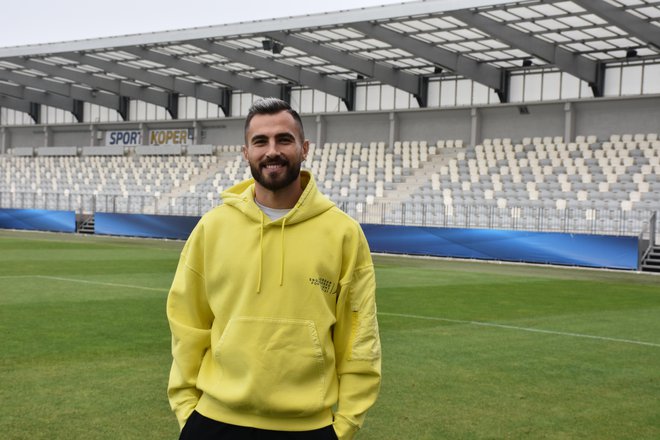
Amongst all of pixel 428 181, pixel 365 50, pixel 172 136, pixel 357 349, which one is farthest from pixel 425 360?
pixel 172 136

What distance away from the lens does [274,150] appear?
11.7 ft

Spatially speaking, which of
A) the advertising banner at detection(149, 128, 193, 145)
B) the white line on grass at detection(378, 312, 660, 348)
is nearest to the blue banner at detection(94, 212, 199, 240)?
the advertising banner at detection(149, 128, 193, 145)

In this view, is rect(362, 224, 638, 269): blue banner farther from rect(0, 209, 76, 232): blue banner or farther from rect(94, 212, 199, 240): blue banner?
rect(0, 209, 76, 232): blue banner

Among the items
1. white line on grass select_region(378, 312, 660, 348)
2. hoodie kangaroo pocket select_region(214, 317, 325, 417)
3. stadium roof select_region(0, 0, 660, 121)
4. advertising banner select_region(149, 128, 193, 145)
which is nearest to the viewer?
hoodie kangaroo pocket select_region(214, 317, 325, 417)

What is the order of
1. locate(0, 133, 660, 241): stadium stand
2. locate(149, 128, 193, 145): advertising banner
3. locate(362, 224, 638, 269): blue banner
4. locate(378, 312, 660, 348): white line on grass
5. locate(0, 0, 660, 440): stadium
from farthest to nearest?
locate(149, 128, 193, 145): advertising banner < locate(0, 133, 660, 241): stadium stand < locate(362, 224, 638, 269): blue banner < locate(378, 312, 660, 348): white line on grass < locate(0, 0, 660, 440): stadium

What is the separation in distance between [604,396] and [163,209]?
37988mm

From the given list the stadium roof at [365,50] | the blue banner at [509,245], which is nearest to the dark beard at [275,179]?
the blue banner at [509,245]

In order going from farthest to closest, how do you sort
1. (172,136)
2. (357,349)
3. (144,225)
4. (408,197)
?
(172,136), (408,197), (144,225), (357,349)

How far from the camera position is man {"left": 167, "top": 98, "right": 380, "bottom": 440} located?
3502 millimetres

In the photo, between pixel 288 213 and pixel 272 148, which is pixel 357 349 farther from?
pixel 272 148

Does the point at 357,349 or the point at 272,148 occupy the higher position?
the point at 272,148

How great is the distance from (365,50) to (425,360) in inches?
1267

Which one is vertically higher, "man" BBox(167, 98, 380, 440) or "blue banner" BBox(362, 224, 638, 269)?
"man" BBox(167, 98, 380, 440)

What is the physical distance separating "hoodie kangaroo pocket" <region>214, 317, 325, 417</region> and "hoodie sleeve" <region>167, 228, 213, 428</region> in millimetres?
196
